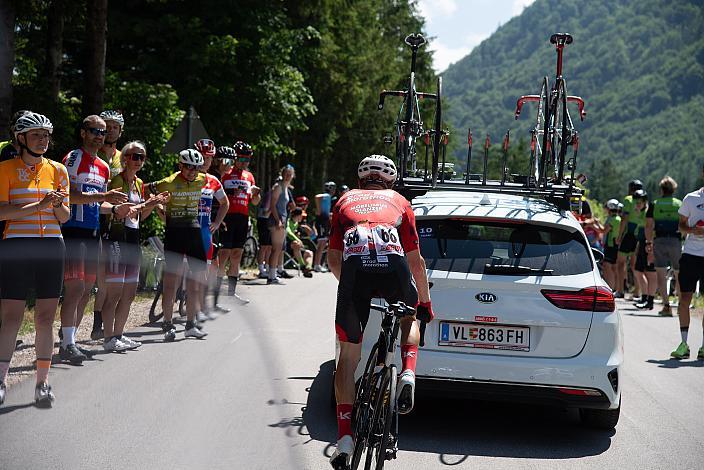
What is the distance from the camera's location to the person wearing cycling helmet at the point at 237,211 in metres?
14.1

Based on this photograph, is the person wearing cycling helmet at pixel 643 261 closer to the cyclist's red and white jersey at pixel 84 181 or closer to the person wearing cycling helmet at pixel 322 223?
the person wearing cycling helmet at pixel 322 223

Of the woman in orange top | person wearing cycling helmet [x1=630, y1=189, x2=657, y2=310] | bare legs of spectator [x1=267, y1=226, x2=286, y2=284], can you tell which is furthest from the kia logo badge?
bare legs of spectator [x1=267, y1=226, x2=286, y2=284]

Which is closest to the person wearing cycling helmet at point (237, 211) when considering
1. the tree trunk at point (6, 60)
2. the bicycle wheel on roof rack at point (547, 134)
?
the tree trunk at point (6, 60)

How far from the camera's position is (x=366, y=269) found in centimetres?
557

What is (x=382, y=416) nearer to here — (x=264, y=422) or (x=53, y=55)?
(x=264, y=422)

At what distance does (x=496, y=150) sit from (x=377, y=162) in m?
165

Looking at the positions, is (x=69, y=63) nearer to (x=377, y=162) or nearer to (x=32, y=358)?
(x=32, y=358)

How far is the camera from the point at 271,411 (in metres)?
7.25

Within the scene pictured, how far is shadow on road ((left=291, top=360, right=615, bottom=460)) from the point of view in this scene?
647cm

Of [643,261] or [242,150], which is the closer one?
[242,150]

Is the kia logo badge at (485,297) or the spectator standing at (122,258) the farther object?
the spectator standing at (122,258)

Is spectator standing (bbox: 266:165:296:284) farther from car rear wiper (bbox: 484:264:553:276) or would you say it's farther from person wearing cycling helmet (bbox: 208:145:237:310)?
car rear wiper (bbox: 484:264:553:276)

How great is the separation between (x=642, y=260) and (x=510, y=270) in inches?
515

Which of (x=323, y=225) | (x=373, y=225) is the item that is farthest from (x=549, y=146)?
(x=323, y=225)
